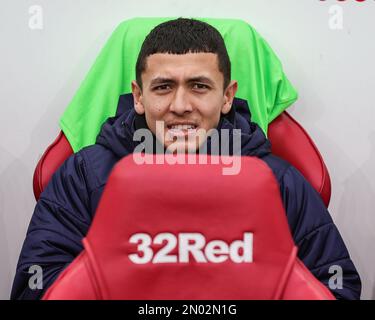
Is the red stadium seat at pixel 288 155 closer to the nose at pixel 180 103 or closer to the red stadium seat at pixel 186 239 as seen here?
the nose at pixel 180 103

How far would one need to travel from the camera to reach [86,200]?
3.56ft

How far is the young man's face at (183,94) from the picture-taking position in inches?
42.0

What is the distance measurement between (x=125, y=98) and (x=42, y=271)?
47 cm

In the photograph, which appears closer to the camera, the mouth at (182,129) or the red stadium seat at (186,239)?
the red stadium seat at (186,239)

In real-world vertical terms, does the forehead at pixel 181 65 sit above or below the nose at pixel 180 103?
above

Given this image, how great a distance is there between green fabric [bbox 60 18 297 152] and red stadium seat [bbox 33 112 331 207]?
0.03 m

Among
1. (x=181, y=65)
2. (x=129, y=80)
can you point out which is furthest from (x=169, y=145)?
(x=129, y=80)

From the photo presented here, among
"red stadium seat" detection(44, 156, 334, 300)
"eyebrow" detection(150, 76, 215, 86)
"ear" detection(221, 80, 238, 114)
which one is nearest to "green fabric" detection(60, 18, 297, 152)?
"ear" detection(221, 80, 238, 114)

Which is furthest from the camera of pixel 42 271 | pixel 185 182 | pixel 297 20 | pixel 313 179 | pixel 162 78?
pixel 297 20

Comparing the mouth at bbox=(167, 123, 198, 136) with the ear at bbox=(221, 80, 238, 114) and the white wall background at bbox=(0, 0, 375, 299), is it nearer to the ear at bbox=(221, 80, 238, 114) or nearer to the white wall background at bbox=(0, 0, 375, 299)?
the ear at bbox=(221, 80, 238, 114)

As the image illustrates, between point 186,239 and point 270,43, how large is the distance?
2.98 ft

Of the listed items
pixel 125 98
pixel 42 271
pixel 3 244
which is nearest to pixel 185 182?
pixel 42 271

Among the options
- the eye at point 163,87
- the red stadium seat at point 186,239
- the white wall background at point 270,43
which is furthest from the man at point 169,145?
the white wall background at point 270,43
